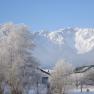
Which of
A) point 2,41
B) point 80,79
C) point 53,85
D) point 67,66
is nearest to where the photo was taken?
point 2,41

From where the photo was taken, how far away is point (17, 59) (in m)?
58.6

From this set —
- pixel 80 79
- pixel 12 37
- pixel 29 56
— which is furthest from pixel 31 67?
pixel 80 79

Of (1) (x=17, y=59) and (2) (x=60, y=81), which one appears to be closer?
(1) (x=17, y=59)

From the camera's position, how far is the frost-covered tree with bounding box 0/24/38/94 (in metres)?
57.8

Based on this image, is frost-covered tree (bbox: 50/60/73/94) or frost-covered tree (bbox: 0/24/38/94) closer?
frost-covered tree (bbox: 0/24/38/94)

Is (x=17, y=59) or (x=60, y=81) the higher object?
(x=17, y=59)

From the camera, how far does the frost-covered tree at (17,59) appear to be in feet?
190

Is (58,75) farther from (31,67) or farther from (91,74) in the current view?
(91,74)

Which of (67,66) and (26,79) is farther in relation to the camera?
(67,66)

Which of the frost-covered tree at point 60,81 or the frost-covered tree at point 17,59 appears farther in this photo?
the frost-covered tree at point 60,81

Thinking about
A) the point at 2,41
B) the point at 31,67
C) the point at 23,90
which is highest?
the point at 2,41

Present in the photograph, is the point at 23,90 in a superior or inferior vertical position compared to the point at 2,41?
inferior

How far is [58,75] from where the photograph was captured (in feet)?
237

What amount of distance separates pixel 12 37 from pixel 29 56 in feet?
14.4
